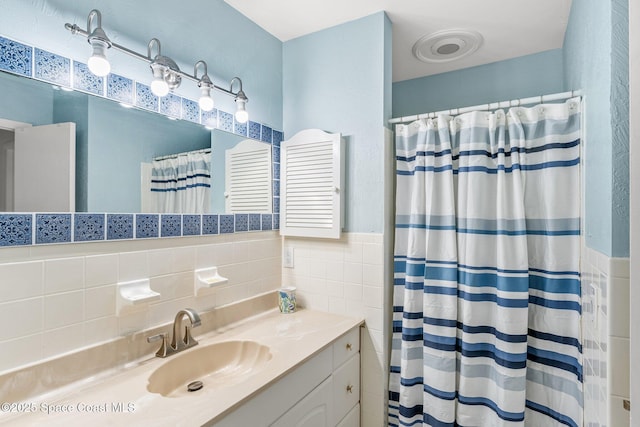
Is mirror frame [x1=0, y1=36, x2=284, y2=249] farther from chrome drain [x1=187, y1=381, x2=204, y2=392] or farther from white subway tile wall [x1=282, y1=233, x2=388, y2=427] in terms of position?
chrome drain [x1=187, y1=381, x2=204, y2=392]

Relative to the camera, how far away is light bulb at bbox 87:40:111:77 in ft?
3.65

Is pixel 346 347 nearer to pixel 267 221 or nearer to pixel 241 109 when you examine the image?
pixel 267 221

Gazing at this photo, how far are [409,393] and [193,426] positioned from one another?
1166 millimetres

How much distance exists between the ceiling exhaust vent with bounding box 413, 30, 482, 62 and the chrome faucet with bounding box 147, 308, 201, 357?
1919mm

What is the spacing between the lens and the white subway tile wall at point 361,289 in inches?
69.0

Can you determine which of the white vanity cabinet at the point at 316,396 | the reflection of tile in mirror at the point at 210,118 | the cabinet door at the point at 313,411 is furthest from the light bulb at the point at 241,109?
the cabinet door at the point at 313,411

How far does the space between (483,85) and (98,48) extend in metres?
2.21

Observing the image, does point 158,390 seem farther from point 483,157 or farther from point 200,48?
point 483,157

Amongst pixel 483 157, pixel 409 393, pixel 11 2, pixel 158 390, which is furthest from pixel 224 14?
pixel 409 393

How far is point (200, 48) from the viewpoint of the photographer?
5.24 feet

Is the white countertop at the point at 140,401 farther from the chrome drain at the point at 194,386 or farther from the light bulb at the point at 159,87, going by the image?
the light bulb at the point at 159,87

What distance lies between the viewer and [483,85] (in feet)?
7.46

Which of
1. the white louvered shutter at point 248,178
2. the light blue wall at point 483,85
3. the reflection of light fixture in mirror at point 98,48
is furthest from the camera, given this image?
the light blue wall at point 483,85

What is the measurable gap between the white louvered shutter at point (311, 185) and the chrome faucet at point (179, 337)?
758 millimetres
